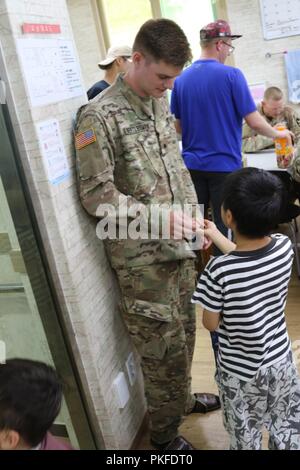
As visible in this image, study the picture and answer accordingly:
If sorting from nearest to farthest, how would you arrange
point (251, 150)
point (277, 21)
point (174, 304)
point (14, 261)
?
point (14, 261) → point (174, 304) → point (251, 150) → point (277, 21)

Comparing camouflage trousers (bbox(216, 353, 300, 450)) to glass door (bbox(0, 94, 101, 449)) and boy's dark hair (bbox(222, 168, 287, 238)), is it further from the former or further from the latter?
glass door (bbox(0, 94, 101, 449))

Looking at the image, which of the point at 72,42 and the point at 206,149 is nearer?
the point at 72,42

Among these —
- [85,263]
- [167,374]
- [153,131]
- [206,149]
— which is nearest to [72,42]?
[153,131]

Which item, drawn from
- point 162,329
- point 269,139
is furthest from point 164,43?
point 269,139

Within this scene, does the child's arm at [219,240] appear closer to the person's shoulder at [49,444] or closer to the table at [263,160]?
the person's shoulder at [49,444]

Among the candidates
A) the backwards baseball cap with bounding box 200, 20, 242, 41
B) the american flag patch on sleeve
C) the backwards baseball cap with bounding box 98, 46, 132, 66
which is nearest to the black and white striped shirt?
the american flag patch on sleeve

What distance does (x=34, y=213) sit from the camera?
53.6 inches

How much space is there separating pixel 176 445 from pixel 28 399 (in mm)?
1063

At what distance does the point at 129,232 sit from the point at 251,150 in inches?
82.3

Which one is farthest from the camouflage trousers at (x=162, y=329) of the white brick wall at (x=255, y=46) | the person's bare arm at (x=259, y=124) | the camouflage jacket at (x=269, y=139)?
the white brick wall at (x=255, y=46)

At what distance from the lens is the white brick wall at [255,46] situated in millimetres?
3895

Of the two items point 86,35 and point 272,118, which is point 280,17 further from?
point 86,35

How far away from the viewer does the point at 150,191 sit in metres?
1.52

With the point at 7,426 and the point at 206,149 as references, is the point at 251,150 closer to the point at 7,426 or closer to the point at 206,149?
the point at 206,149
